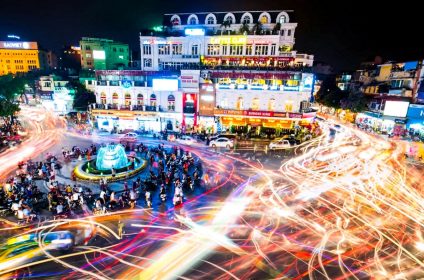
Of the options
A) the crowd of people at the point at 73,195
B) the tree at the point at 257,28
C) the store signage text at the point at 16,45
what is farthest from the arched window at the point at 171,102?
the store signage text at the point at 16,45

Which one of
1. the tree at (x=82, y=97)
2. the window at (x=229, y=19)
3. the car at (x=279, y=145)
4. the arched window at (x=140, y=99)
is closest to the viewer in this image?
the car at (x=279, y=145)

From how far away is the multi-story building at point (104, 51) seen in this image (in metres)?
79.8

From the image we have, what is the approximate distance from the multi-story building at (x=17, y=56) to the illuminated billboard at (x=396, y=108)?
4617 inches

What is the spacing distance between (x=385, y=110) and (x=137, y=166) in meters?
40.8

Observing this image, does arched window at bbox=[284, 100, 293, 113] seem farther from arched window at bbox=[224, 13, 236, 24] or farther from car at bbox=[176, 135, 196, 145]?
arched window at bbox=[224, 13, 236, 24]

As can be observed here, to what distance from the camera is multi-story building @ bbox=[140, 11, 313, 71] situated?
41219 millimetres

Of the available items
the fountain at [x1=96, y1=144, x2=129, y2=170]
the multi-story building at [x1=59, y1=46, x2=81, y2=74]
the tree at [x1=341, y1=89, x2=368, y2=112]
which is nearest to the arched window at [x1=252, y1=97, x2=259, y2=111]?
the fountain at [x1=96, y1=144, x2=129, y2=170]

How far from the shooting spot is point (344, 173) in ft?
80.9

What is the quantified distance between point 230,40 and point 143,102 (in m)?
17.7

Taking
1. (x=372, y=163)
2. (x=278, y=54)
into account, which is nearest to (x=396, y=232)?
(x=372, y=163)

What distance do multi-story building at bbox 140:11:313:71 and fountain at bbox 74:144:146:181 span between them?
819 inches

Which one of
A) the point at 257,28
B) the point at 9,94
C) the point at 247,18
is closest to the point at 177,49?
the point at 247,18

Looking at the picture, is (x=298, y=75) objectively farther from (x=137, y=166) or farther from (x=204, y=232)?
(x=204, y=232)

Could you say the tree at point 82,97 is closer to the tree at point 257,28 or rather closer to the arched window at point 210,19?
the arched window at point 210,19
